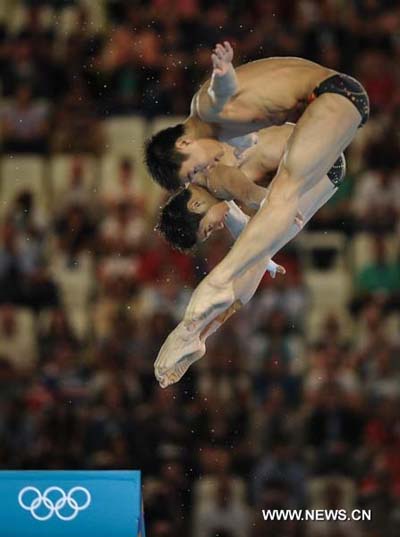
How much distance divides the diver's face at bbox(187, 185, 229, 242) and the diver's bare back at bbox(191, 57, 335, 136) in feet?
1.35

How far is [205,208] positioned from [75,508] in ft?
6.63

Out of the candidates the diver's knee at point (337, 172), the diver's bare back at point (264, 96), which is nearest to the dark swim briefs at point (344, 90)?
the diver's bare back at point (264, 96)

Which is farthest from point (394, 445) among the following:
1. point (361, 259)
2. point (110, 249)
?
point (110, 249)

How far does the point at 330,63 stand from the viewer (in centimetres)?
1611

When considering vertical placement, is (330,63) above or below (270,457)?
above

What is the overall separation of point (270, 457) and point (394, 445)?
3.49 ft

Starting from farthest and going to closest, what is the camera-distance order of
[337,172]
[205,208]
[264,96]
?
[337,172] → [205,208] → [264,96]

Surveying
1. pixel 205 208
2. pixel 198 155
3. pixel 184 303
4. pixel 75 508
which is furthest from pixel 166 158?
pixel 184 303

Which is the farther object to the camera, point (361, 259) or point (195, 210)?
point (361, 259)

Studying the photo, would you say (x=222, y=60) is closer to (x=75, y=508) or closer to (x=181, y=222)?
(x=181, y=222)

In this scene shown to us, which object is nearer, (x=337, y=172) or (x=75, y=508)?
(x=75, y=508)

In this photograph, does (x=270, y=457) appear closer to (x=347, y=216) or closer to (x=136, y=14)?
(x=347, y=216)

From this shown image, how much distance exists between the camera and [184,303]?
14703mm

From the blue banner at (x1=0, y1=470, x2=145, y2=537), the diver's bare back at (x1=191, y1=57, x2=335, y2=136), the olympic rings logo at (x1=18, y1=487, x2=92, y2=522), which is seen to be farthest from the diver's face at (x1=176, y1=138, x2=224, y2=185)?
the olympic rings logo at (x1=18, y1=487, x2=92, y2=522)
